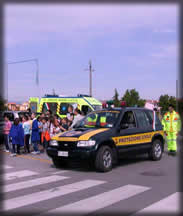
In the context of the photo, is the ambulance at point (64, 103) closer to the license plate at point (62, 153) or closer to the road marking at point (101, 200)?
the license plate at point (62, 153)

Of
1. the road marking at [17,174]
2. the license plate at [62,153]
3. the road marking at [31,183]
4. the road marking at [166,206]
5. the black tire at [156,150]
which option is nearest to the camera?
the road marking at [166,206]

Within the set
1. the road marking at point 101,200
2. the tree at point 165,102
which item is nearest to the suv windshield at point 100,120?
the road marking at point 101,200

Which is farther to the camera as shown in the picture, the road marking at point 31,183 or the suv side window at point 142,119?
the suv side window at point 142,119

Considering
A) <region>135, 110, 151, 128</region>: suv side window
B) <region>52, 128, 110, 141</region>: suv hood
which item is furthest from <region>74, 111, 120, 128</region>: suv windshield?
<region>135, 110, 151, 128</region>: suv side window

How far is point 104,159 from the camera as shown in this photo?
852 centimetres

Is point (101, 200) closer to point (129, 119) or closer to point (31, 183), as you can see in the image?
point (31, 183)

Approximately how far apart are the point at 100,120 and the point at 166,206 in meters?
4.45

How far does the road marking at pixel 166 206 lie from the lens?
5.08 meters

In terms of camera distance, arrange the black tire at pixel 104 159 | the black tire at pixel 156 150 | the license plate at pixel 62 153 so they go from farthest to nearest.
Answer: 1. the black tire at pixel 156 150
2. the license plate at pixel 62 153
3. the black tire at pixel 104 159

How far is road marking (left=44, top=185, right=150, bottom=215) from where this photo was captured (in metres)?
5.12

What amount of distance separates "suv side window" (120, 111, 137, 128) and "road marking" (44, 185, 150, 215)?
9.73 feet

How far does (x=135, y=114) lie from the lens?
9992 mm

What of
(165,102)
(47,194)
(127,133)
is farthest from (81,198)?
(165,102)

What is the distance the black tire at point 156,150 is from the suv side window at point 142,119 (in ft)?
2.34
